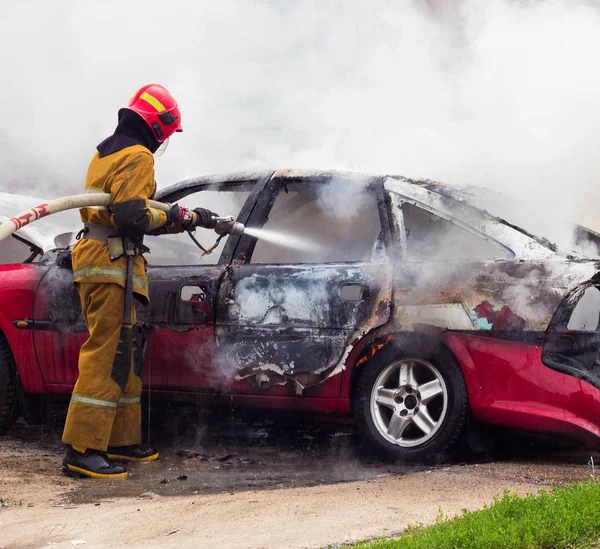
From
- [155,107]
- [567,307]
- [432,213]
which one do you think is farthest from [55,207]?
[567,307]

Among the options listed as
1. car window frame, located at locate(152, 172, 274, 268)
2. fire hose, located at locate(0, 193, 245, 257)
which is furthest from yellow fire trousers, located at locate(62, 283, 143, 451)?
car window frame, located at locate(152, 172, 274, 268)

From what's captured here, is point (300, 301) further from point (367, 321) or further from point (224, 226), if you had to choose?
point (224, 226)

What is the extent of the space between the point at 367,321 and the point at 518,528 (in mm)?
1785

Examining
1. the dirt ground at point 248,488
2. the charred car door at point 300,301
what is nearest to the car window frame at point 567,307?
the dirt ground at point 248,488

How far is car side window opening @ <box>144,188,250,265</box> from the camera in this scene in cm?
545

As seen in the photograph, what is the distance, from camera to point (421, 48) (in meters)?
6.93

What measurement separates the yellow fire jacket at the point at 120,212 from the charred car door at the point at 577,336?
2.18 metres

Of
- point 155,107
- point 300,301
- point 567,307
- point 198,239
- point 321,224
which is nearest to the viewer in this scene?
point 567,307

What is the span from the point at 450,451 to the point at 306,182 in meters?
1.77

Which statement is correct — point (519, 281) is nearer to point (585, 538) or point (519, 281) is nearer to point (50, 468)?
point (585, 538)

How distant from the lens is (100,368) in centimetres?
484

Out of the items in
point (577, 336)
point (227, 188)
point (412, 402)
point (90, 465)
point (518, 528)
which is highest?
point (227, 188)

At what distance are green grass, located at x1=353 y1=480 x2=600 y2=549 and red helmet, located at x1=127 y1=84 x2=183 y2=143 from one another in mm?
2771

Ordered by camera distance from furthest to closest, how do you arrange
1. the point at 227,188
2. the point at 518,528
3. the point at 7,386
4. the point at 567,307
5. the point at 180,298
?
the point at 7,386 → the point at 227,188 → the point at 180,298 → the point at 567,307 → the point at 518,528
